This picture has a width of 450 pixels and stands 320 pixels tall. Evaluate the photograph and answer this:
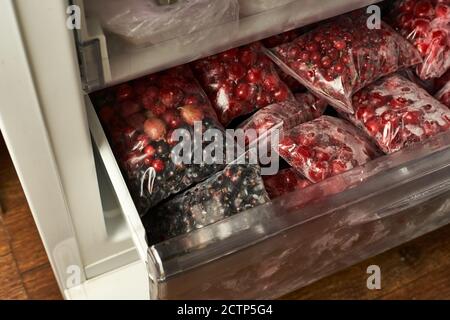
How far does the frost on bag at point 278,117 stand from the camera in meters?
0.85

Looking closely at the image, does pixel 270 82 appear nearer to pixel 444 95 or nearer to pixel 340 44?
pixel 340 44

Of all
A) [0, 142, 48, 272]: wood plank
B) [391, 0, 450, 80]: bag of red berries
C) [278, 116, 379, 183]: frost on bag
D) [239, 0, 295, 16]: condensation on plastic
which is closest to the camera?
[239, 0, 295, 16]: condensation on plastic

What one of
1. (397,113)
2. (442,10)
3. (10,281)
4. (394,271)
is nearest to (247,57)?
(397,113)

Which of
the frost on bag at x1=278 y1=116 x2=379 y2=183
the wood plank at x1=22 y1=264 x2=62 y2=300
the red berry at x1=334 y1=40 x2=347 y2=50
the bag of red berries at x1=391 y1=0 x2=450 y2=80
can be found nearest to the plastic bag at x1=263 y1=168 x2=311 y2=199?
the frost on bag at x1=278 y1=116 x2=379 y2=183

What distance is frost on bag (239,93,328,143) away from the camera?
85cm

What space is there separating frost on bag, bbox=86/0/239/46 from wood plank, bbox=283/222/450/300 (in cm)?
57

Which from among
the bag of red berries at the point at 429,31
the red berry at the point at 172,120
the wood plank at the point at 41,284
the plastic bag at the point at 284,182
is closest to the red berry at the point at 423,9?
the bag of red berries at the point at 429,31

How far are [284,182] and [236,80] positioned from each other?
0.18 metres

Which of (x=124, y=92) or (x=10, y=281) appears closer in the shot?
(x=124, y=92)

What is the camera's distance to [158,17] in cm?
61

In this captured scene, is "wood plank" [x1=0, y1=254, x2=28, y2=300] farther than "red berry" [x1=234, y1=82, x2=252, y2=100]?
Yes

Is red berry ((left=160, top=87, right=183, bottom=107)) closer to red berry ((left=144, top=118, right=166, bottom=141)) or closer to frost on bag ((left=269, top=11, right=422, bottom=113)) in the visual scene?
red berry ((left=144, top=118, right=166, bottom=141))

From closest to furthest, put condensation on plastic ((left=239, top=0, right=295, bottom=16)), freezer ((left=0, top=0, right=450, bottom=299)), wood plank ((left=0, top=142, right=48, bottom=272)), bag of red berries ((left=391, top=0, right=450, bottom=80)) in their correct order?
freezer ((left=0, top=0, right=450, bottom=299)) < condensation on plastic ((left=239, top=0, right=295, bottom=16)) < bag of red berries ((left=391, top=0, right=450, bottom=80)) < wood plank ((left=0, top=142, right=48, bottom=272))

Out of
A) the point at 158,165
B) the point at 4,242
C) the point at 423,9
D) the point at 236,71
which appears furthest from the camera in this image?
the point at 4,242
